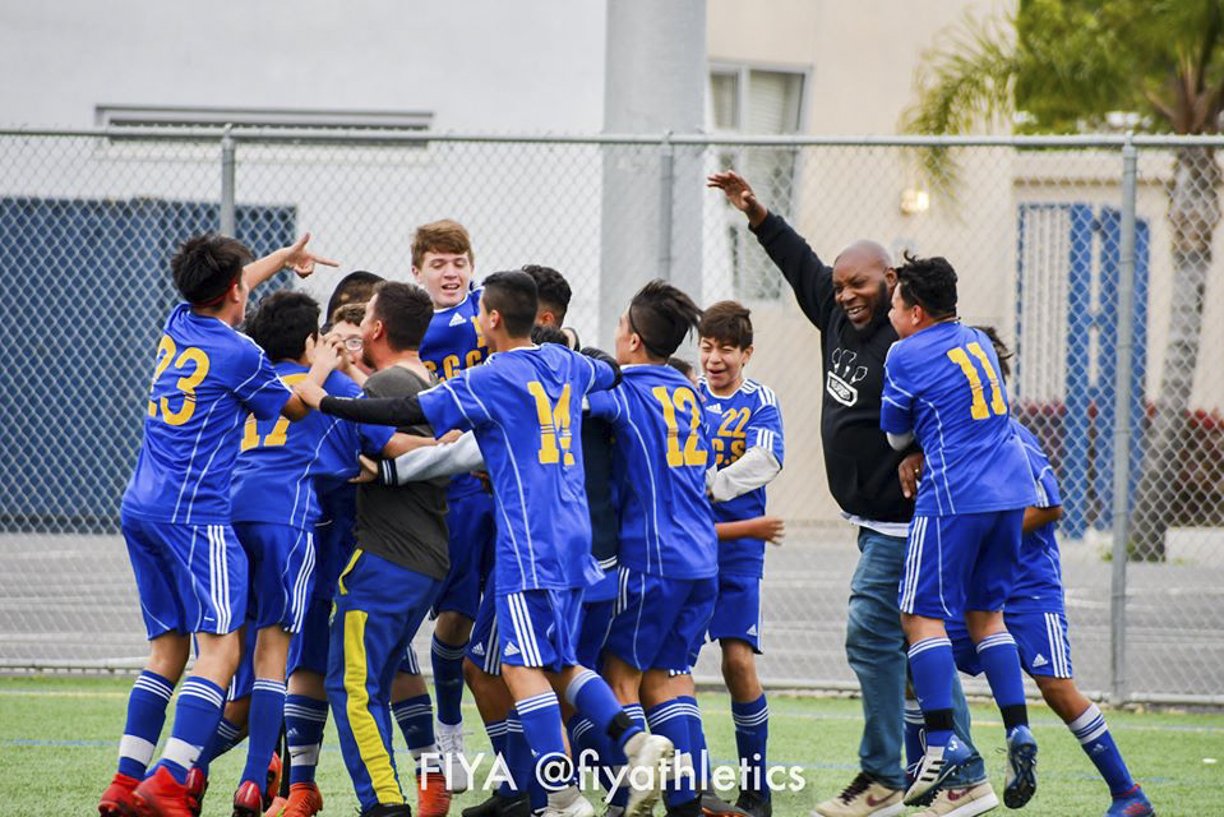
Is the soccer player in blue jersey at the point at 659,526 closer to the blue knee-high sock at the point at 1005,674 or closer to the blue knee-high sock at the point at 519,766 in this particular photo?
the blue knee-high sock at the point at 519,766

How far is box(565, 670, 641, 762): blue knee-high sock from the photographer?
5023mm

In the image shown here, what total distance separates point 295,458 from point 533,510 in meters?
0.98

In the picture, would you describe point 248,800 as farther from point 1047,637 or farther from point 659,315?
point 1047,637

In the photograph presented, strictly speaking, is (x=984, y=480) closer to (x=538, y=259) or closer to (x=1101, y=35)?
(x=538, y=259)

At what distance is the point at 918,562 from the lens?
5570 millimetres

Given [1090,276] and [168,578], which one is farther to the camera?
[1090,276]

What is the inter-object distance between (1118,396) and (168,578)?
508 cm

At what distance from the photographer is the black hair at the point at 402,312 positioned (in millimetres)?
5547

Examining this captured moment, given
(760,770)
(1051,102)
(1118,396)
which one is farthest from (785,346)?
(760,770)

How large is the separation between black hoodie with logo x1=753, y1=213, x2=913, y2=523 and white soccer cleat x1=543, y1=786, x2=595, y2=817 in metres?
1.63

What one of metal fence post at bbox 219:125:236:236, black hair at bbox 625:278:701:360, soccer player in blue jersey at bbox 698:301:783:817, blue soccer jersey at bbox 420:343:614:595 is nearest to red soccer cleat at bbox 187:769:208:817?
blue soccer jersey at bbox 420:343:614:595

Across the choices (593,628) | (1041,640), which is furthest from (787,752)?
(593,628)

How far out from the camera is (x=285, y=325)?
5.68m

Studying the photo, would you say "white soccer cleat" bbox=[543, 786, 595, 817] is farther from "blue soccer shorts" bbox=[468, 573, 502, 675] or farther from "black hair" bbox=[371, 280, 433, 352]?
"black hair" bbox=[371, 280, 433, 352]
